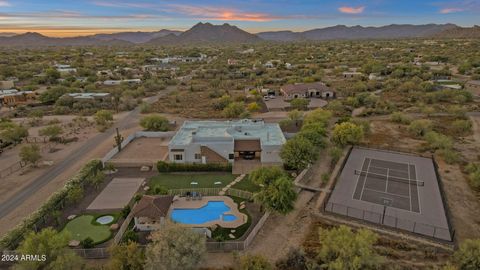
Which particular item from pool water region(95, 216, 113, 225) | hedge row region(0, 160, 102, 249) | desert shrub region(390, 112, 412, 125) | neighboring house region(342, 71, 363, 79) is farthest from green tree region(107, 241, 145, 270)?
neighboring house region(342, 71, 363, 79)

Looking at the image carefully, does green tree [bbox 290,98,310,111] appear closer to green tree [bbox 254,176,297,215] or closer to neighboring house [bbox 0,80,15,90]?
green tree [bbox 254,176,297,215]

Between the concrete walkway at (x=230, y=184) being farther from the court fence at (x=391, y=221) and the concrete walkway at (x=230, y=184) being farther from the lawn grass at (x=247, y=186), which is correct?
the court fence at (x=391, y=221)

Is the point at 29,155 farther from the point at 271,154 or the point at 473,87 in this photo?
the point at 473,87

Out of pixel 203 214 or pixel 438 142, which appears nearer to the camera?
pixel 203 214

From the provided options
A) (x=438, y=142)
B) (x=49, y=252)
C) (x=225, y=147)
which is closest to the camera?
(x=49, y=252)

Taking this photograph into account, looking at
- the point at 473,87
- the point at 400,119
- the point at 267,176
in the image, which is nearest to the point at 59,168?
the point at 267,176

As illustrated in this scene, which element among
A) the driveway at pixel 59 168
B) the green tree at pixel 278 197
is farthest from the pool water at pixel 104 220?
the green tree at pixel 278 197
